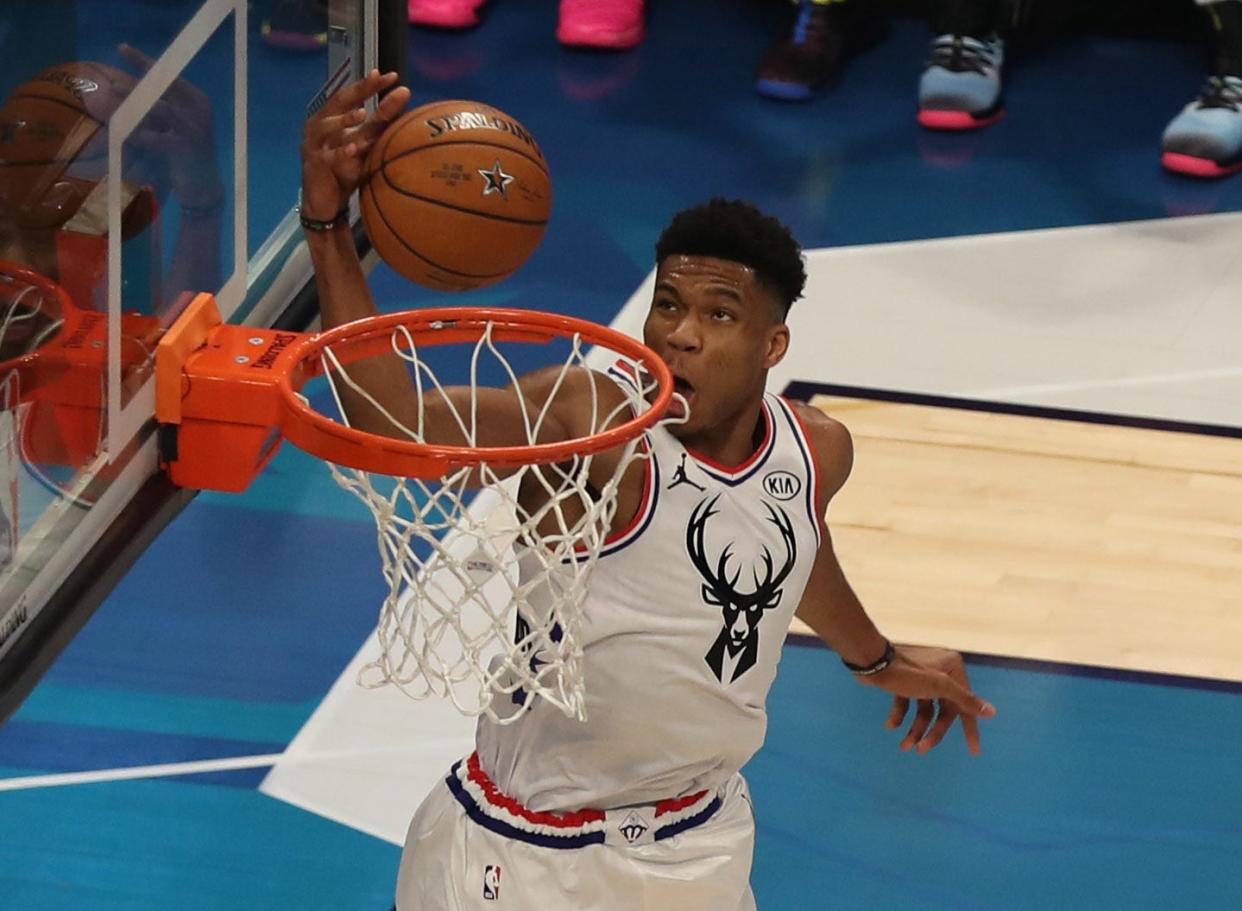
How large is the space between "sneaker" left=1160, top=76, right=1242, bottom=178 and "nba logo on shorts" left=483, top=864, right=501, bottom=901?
4989 millimetres

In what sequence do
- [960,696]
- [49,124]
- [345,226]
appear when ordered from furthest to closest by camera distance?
[960,696] < [345,226] < [49,124]

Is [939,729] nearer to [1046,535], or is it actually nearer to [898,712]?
[898,712]

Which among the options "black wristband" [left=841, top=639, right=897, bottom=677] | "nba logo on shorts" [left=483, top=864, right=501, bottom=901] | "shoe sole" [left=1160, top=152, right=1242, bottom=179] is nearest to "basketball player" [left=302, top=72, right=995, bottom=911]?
"nba logo on shorts" [left=483, top=864, right=501, bottom=901]

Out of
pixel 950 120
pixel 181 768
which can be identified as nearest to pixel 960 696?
pixel 181 768

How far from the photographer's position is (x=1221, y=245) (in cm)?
698

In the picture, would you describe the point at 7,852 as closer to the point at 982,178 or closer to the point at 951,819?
the point at 951,819

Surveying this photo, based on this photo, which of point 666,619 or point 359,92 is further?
point 666,619

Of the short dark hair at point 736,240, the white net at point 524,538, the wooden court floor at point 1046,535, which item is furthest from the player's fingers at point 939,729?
the wooden court floor at point 1046,535

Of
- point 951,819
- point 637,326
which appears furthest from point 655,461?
point 637,326

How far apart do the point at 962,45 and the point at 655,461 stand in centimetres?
498

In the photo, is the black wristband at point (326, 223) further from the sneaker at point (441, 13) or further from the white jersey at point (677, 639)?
the sneaker at point (441, 13)

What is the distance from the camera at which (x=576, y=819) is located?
318 cm

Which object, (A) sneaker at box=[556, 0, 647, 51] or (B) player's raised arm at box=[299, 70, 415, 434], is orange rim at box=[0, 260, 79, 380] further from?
(A) sneaker at box=[556, 0, 647, 51]

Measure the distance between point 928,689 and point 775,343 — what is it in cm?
81
